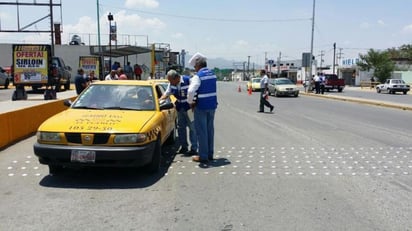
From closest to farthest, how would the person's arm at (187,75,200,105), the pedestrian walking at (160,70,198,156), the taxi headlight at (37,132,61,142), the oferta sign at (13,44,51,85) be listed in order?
the taxi headlight at (37,132,61,142), the person's arm at (187,75,200,105), the pedestrian walking at (160,70,198,156), the oferta sign at (13,44,51,85)

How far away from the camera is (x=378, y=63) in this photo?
2785 inches

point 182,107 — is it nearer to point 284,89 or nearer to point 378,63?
point 284,89

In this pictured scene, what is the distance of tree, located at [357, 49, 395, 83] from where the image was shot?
67500 mm

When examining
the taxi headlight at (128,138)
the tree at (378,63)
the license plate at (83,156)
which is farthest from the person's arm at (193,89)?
the tree at (378,63)

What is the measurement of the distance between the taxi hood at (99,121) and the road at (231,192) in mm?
771

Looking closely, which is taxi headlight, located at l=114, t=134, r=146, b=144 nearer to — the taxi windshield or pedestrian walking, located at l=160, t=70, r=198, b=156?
the taxi windshield

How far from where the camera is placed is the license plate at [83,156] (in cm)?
626

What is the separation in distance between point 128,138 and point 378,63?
231ft

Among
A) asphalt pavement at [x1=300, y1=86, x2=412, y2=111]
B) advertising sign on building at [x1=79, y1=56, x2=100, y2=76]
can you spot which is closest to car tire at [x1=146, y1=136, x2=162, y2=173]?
asphalt pavement at [x1=300, y1=86, x2=412, y2=111]

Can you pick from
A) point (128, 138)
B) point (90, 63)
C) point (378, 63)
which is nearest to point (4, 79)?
point (90, 63)

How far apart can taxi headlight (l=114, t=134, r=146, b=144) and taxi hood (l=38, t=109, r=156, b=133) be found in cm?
7

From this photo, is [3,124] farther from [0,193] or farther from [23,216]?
[23,216]

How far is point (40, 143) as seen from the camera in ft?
21.3

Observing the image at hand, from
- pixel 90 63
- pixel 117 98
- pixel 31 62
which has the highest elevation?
pixel 90 63
